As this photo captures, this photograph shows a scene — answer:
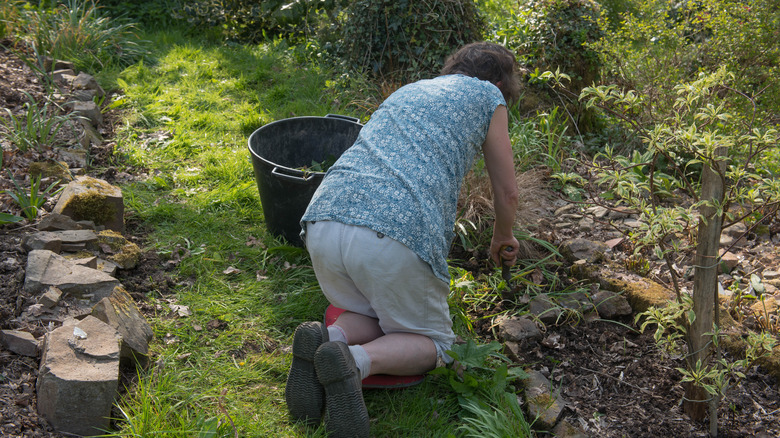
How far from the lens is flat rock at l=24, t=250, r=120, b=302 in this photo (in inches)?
102

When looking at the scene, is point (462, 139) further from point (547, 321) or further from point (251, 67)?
point (251, 67)

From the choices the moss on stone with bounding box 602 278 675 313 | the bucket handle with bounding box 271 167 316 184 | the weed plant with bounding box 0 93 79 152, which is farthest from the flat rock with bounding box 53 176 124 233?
the moss on stone with bounding box 602 278 675 313

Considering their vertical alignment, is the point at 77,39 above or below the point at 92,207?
above

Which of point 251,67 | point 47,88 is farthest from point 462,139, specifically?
point 251,67

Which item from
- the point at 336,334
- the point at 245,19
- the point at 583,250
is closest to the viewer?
the point at 336,334

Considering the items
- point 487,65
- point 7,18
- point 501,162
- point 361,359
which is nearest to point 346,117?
point 487,65

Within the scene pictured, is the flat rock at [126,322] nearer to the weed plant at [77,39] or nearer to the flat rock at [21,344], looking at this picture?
the flat rock at [21,344]

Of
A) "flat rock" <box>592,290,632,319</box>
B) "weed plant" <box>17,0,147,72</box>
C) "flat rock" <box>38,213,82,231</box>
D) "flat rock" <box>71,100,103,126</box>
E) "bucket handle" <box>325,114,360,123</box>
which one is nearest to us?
"flat rock" <box>592,290,632,319</box>

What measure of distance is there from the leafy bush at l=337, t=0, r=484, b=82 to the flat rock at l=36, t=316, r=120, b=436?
140 inches

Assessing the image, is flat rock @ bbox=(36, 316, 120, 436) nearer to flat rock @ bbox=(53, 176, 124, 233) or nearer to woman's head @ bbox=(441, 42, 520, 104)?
flat rock @ bbox=(53, 176, 124, 233)

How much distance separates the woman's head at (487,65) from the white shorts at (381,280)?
3.12 ft

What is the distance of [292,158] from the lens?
3.79m

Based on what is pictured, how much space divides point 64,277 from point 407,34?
365 centimetres

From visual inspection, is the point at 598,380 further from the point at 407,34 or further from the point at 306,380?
the point at 407,34
